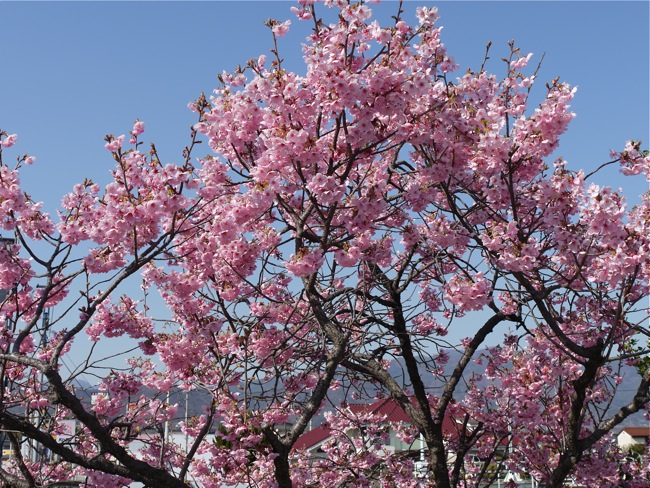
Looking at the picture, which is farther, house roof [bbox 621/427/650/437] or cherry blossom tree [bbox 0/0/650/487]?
house roof [bbox 621/427/650/437]

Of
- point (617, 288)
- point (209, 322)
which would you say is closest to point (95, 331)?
point (209, 322)

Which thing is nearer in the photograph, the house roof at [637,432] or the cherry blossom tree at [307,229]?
the cherry blossom tree at [307,229]

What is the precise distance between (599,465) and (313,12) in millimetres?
6099

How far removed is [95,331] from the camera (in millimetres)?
6473

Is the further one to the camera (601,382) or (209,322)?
(601,382)

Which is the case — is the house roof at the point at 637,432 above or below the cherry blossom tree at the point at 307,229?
above

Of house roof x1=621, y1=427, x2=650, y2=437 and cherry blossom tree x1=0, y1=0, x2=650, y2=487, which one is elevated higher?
house roof x1=621, y1=427, x2=650, y2=437

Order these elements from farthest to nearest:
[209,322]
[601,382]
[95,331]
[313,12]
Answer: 1. [601,382]
2. [95,331]
3. [209,322]
4. [313,12]

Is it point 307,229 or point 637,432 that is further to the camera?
point 637,432

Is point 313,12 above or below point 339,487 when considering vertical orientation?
above

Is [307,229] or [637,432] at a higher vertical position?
[637,432]

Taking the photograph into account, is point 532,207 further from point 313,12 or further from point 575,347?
point 313,12

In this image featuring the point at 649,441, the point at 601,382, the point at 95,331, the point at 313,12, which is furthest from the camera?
the point at 649,441

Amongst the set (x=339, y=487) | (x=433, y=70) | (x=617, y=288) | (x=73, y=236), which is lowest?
(x=339, y=487)
